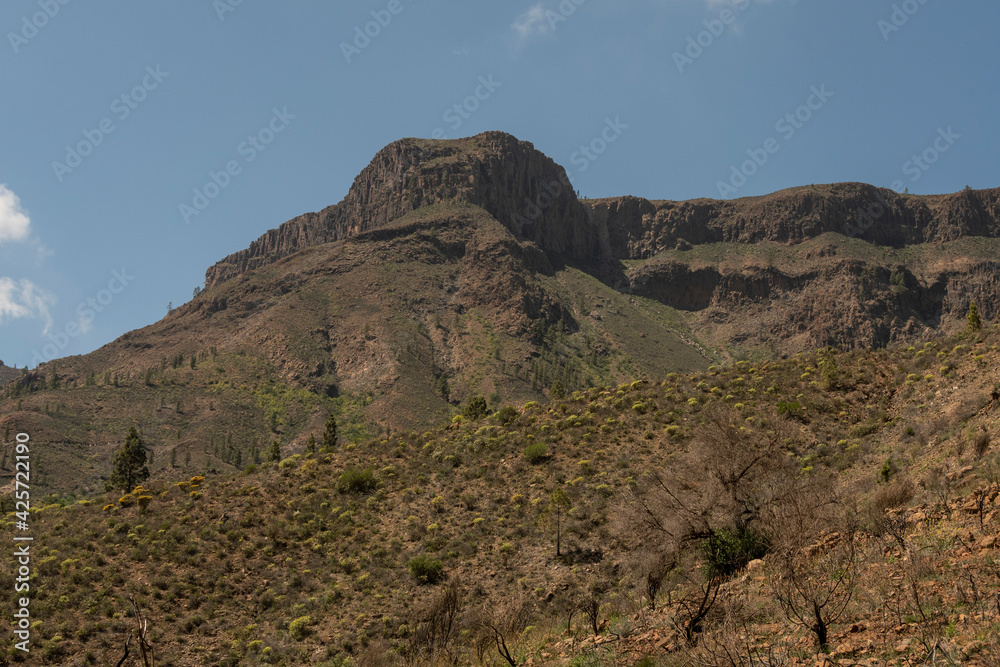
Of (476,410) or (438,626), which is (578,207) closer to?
(476,410)

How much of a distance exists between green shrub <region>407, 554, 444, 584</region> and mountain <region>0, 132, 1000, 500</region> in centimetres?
6290

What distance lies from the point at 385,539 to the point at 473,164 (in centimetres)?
15666

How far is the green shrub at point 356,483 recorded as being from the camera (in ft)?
93.7

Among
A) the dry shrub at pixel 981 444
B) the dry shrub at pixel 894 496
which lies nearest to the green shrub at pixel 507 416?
the dry shrub at pixel 894 496

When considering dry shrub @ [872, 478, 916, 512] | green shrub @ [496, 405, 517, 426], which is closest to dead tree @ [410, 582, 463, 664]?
dry shrub @ [872, 478, 916, 512]

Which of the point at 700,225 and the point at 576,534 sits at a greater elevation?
the point at 700,225

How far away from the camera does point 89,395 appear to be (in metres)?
94.4

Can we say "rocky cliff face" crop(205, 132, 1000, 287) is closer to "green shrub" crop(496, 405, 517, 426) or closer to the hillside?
"green shrub" crop(496, 405, 517, 426)

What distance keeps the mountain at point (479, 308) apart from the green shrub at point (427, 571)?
6290 centimetres

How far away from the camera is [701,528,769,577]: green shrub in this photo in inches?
566

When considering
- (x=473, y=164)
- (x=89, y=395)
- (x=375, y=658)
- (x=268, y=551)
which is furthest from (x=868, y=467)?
(x=473, y=164)

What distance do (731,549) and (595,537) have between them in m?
7.71

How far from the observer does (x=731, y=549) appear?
48.0ft

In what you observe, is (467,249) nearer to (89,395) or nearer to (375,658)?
(89,395)
